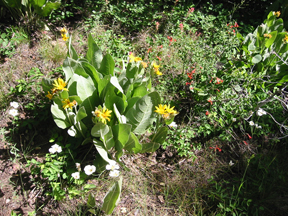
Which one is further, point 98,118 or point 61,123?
point 61,123

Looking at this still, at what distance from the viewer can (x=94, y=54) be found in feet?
6.43

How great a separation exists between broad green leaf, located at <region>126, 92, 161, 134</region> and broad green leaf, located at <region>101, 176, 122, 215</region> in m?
0.49

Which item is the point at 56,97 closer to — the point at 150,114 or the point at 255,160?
the point at 150,114

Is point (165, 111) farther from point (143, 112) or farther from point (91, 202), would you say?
point (91, 202)

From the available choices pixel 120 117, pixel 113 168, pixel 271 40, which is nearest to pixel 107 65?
pixel 120 117

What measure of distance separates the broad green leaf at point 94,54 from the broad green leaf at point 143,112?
0.55m

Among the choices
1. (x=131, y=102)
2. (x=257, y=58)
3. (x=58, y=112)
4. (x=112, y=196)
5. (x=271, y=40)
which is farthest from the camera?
(x=271, y=40)

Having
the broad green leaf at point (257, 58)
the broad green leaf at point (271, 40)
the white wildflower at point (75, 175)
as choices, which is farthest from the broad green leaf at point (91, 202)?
the broad green leaf at point (271, 40)

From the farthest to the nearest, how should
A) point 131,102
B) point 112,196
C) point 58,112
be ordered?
point 131,102 → point 58,112 → point 112,196

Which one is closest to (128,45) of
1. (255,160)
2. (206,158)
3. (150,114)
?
(150,114)

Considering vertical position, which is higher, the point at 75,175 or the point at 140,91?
the point at 140,91

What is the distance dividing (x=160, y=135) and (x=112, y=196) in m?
0.63

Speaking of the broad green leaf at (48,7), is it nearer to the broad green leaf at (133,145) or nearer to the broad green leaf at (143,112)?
the broad green leaf at (143,112)

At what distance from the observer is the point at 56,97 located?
1.62 m
